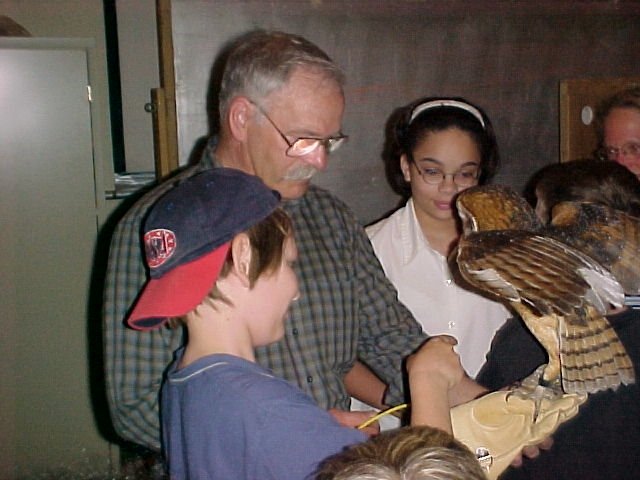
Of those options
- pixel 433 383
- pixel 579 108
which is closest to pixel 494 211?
pixel 433 383

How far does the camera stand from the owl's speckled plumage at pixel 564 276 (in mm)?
936

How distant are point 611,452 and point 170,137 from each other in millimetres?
1643

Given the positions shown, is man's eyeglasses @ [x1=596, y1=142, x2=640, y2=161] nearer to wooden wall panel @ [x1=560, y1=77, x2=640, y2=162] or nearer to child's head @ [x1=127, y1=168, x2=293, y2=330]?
wooden wall panel @ [x1=560, y1=77, x2=640, y2=162]

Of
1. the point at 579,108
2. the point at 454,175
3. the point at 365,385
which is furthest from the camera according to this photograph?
the point at 579,108

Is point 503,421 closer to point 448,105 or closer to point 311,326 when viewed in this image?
point 311,326

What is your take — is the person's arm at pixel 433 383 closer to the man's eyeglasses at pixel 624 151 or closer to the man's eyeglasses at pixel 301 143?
the man's eyeglasses at pixel 301 143

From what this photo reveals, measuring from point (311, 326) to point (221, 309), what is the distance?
0.44 metres

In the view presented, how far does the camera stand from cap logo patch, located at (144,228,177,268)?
98cm

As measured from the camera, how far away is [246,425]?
2.83 feet

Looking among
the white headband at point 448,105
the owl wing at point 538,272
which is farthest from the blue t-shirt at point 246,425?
the white headband at point 448,105

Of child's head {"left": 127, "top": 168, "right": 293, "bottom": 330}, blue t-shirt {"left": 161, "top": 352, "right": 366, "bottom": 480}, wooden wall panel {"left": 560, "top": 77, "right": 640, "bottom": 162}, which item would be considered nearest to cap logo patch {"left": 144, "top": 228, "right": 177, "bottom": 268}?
child's head {"left": 127, "top": 168, "right": 293, "bottom": 330}

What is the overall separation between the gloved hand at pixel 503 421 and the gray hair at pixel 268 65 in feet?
2.13

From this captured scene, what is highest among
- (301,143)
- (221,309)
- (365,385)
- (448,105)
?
(448,105)

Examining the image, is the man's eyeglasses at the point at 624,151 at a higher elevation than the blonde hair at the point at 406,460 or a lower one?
higher
